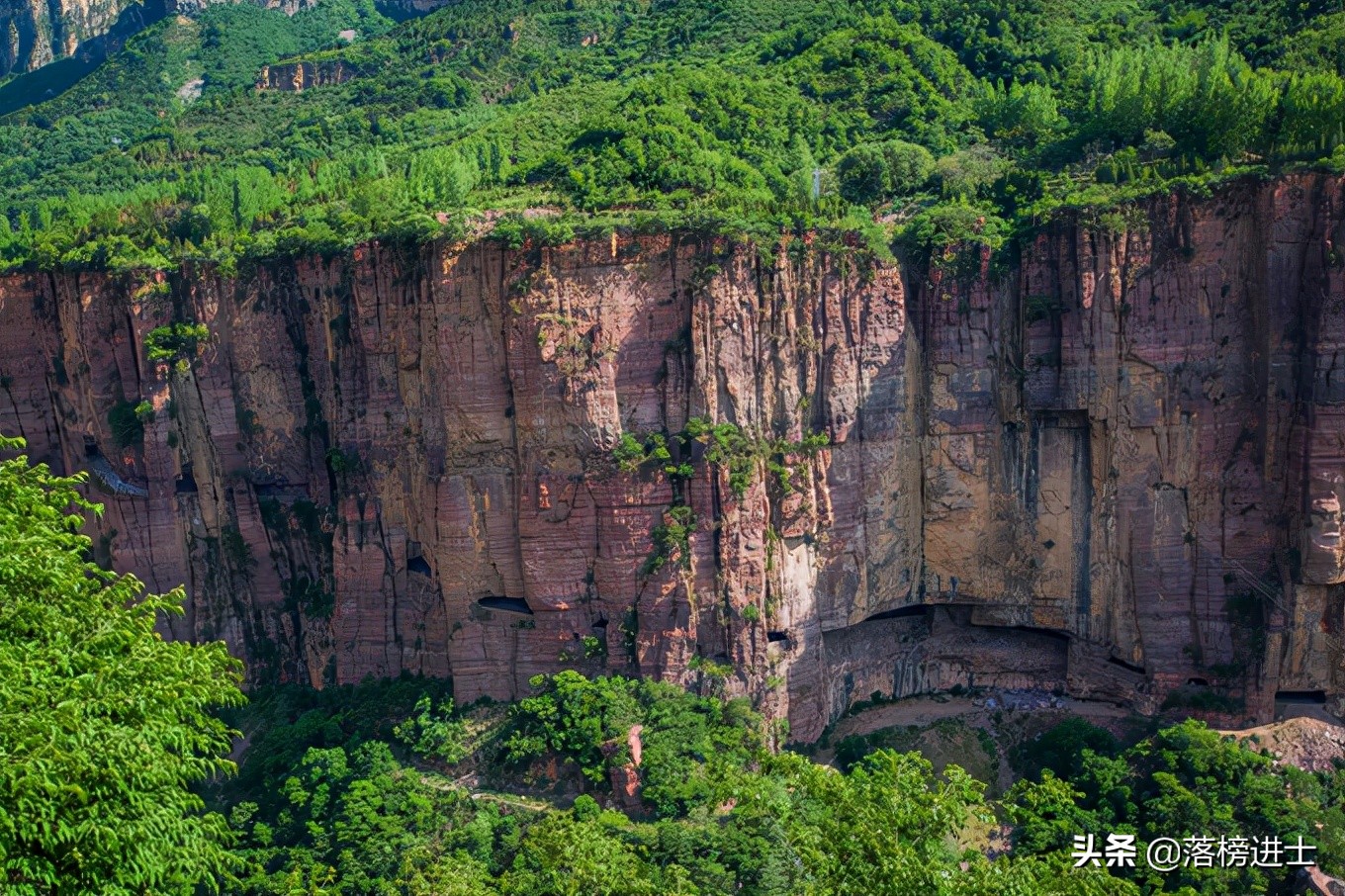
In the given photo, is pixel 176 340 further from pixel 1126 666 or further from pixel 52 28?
pixel 52 28

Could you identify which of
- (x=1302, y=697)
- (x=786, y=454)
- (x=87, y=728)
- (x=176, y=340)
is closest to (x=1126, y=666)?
(x=1302, y=697)

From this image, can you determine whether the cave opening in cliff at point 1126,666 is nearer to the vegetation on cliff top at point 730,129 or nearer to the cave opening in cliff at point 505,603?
the vegetation on cliff top at point 730,129

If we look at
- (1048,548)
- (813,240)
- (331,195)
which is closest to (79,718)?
(813,240)

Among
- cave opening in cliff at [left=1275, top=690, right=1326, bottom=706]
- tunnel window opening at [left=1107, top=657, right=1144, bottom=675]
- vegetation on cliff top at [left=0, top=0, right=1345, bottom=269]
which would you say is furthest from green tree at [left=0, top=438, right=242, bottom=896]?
cave opening in cliff at [left=1275, top=690, right=1326, bottom=706]

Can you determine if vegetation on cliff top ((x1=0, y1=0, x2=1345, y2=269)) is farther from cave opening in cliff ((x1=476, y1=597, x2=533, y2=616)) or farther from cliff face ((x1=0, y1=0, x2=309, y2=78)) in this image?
cliff face ((x1=0, y1=0, x2=309, y2=78))

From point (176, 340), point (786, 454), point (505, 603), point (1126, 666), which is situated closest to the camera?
point (786, 454)
